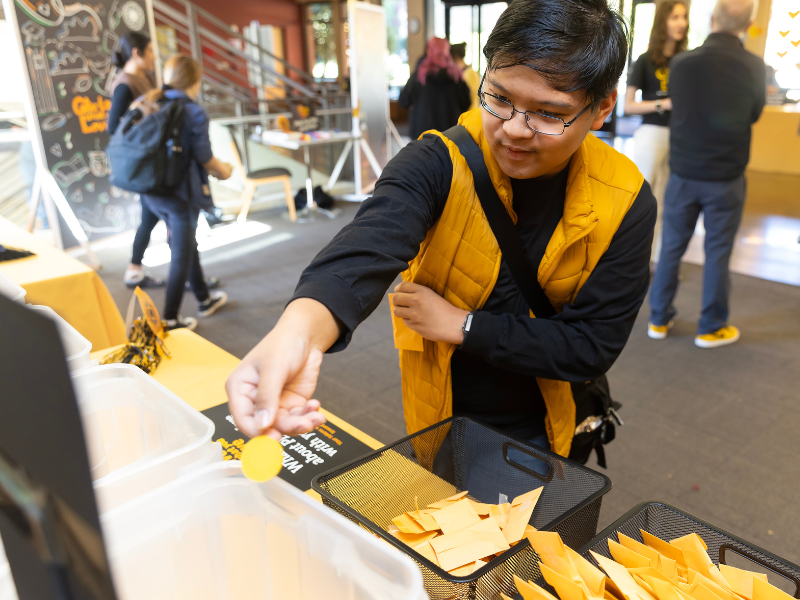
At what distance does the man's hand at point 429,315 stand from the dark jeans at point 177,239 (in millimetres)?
2698

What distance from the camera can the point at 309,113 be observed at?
22.6 feet

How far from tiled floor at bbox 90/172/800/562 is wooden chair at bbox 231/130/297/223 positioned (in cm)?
136

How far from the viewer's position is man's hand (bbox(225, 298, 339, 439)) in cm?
54

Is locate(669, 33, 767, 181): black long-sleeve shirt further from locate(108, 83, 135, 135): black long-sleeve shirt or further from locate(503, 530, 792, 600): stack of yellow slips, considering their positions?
locate(108, 83, 135, 135): black long-sleeve shirt

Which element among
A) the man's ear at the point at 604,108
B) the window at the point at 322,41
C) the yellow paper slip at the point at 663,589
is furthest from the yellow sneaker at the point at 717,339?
the window at the point at 322,41

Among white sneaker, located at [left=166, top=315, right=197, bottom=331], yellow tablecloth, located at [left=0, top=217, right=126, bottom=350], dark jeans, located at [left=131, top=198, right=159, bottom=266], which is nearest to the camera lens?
yellow tablecloth, located at [left=0, top=217, right=126, bottom=350]

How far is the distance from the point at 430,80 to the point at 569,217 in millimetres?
4652

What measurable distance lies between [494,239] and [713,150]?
253 centimetres

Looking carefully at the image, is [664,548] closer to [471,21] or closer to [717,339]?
[717,339]

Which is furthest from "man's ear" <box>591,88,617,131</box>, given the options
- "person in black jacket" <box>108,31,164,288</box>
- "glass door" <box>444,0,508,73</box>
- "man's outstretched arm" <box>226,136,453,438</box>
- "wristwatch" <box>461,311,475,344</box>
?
"glass door" <box>444,0,508,73</box>

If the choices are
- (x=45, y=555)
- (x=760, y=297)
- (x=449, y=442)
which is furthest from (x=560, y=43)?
(x=760, y=297)

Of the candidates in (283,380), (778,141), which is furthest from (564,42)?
(778,141)

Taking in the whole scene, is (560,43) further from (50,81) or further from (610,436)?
(50,81)

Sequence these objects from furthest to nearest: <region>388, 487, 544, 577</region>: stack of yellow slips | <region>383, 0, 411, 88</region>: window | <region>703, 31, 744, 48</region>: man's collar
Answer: <region>383, 0, 411, 88</region>: window, <region>703, 31, 744, 48</region>: man's collar, <region>388, 487, 544, 577</region>: stack of yellow slips
